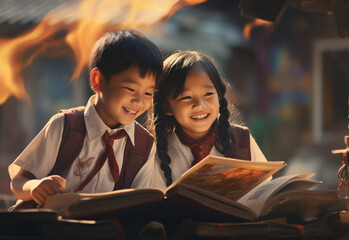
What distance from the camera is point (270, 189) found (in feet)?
4.24

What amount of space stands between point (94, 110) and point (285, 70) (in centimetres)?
565

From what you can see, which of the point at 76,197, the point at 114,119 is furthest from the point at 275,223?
the point at 114,119

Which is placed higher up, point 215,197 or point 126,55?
point 126,55

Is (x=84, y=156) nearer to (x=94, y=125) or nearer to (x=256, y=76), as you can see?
(x=94, y=125)

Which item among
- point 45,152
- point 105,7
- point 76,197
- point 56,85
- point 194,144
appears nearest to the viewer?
point 76,197

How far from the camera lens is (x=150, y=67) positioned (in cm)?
154

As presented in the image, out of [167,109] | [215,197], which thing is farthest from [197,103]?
[215,197]

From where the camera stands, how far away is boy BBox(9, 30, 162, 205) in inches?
58.8

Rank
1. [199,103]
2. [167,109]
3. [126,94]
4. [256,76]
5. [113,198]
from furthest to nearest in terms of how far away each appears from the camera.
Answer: [256,76] → [167,109] → [199,103] → [126,94] → [113,198]

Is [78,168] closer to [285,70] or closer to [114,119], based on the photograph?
[114,119]

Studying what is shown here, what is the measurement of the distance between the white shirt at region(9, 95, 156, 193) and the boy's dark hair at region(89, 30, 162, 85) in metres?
0.13

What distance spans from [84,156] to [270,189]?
55cm

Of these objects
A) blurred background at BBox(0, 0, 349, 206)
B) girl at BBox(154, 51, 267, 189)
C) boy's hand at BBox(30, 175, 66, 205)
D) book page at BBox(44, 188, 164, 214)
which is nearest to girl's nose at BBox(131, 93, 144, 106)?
girl at BBox(154, 51, 267, 189)

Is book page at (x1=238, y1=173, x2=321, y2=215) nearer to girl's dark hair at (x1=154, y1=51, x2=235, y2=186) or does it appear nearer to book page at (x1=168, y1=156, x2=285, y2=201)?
book page at (x1=168, y1=156, x2=285, y2=201)
